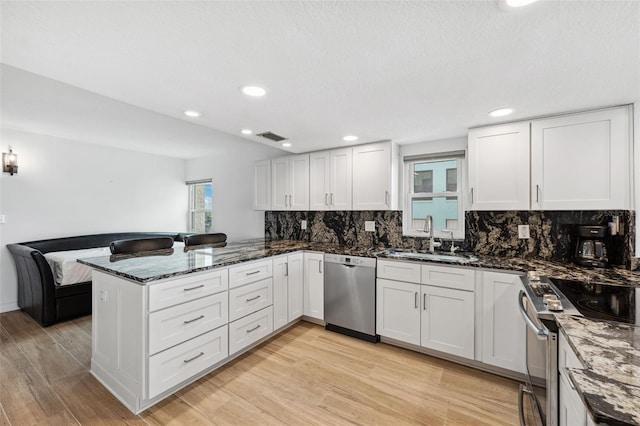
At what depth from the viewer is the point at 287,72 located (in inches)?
63.6

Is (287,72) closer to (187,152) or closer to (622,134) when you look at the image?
(622,134)

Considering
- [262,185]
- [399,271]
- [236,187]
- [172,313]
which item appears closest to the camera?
[172,313]

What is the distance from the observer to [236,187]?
193 inches

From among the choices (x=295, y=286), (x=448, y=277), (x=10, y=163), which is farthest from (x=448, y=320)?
(x=10, y=163)

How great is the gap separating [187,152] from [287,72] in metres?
4.26

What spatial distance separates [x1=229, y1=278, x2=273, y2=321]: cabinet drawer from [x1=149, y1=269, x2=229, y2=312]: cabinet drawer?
17cm

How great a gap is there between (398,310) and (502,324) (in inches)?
33.2

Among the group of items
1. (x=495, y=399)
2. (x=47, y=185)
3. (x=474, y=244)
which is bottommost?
(x=495, y=399)

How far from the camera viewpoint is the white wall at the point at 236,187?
177 inches

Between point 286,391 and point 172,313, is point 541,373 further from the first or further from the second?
point 172,313

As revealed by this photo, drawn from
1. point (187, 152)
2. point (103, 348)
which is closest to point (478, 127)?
point (103, 348)

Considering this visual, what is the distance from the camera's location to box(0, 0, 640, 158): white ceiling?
112cm

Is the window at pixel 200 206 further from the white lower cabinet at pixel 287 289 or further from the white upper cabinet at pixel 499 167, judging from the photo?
the white upper cabinet at pixel 499 167

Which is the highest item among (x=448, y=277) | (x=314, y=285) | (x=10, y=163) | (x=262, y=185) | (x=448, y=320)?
(x=10, y=163)
